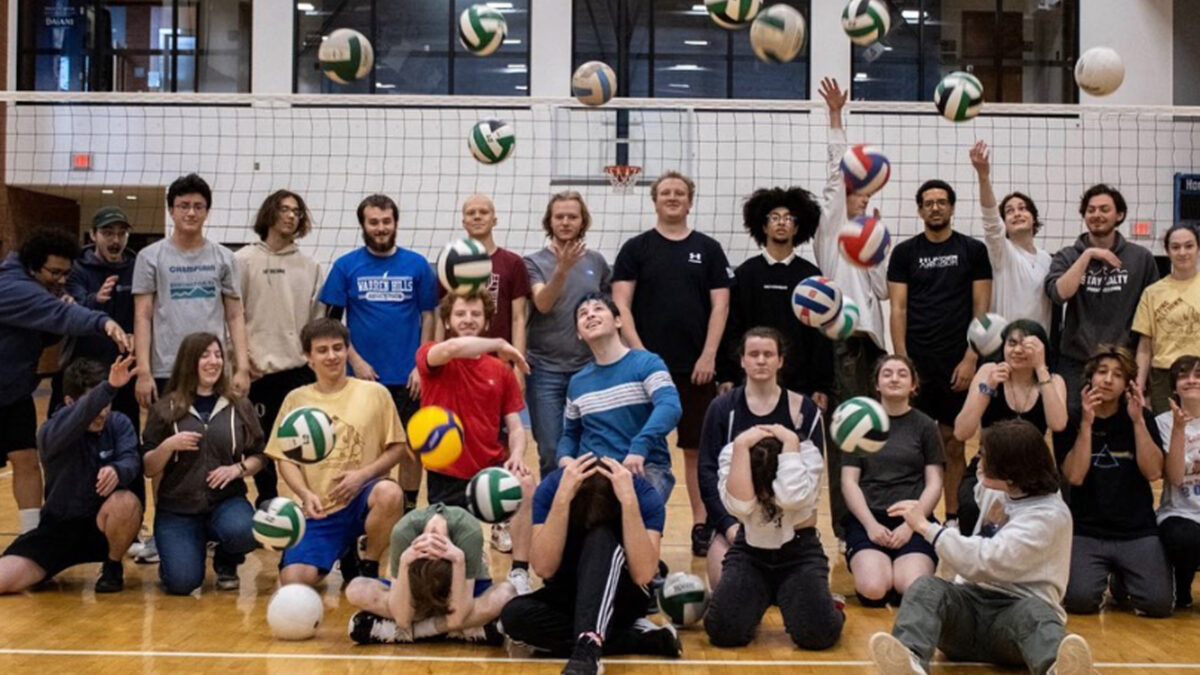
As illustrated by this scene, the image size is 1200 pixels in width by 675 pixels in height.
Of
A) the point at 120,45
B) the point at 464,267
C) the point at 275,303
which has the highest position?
the point at 120,45

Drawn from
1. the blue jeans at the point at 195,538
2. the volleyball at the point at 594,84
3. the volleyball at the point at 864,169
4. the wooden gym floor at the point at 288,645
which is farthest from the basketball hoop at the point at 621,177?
the wooden gym floor at the point at 288,645

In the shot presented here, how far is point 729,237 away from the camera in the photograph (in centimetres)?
1630

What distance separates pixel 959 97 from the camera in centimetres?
718

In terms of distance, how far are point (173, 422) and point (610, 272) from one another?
95.5 inches

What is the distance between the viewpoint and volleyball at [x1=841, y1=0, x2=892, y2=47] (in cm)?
715

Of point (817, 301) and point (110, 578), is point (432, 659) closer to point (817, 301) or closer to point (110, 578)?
point (110, 578)

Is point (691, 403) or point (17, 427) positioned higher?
point (691, 403)

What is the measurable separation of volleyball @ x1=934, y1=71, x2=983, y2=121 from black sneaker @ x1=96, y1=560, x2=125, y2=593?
184 inches

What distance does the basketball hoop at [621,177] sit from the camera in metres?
16.1

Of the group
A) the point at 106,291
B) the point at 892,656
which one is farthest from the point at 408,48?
the point at 892,656

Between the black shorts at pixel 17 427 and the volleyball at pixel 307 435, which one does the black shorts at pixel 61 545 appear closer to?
the black shorts at pixel 17 427

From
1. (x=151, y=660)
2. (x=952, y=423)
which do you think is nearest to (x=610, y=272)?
(x=952, y=423)

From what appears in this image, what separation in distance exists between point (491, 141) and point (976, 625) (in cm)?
381

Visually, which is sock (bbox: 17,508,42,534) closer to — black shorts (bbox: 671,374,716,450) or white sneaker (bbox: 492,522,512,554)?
→ white sneaker (bbox: 492,522,512,554)
